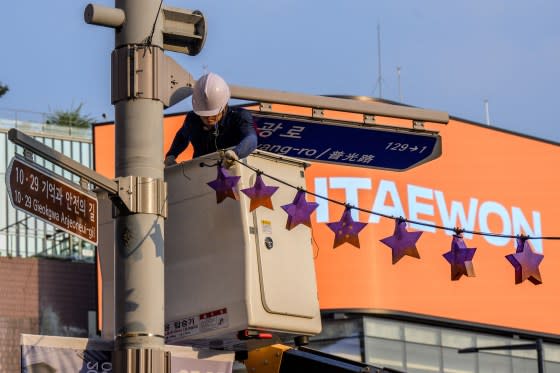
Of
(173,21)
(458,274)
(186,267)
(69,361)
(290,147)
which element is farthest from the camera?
(458,274)

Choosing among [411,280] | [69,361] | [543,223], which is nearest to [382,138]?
[69,361]

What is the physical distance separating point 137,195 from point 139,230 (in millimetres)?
241

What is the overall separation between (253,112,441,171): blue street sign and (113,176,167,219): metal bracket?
1.62m

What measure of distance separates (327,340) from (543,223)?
868 centimetres

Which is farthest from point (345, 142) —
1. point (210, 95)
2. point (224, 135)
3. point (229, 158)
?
point (210, 95)

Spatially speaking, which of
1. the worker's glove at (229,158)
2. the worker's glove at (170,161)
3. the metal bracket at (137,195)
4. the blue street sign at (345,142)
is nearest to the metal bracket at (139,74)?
the metal bracket at (137,195)

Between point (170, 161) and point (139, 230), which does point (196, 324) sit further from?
point (170, 161)

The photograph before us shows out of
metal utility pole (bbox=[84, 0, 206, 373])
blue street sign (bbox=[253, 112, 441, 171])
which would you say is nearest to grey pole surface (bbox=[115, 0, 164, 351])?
metal utility pole (bbox=[84, 0, 206, 373])

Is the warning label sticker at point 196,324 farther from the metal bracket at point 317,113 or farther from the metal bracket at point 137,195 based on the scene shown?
the metal bracket at point 317,113

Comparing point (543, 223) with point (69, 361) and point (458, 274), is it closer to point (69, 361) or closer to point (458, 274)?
point (458, 274)

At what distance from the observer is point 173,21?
9.71 metres

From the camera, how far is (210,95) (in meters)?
9.95

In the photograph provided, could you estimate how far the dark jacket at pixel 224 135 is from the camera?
10.4 meters

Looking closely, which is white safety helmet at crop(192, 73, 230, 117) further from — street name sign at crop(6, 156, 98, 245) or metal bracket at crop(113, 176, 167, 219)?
street name sign at crop(6, 156, 98, 245)
